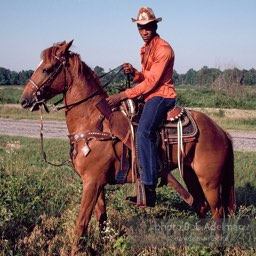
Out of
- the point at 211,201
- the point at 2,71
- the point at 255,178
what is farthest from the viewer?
the point at 2,71

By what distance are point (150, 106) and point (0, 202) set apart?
2.62m

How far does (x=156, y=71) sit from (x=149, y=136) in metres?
0.85

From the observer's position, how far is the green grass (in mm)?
4883

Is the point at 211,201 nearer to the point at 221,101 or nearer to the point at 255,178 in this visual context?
the point at 255,178

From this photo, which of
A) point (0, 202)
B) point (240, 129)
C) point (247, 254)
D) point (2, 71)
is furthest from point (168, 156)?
point (2, 71)

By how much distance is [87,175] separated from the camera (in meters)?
4.98

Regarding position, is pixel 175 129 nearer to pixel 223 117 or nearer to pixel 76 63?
pixel 76 63

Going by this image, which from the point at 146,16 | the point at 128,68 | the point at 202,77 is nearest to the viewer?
the point at 146,16

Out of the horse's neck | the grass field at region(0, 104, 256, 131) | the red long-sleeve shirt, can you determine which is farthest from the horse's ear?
the grass field at region(0, 104, 256, 131)

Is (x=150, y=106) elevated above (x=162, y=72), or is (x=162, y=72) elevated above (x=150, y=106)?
(x=162, y=72)

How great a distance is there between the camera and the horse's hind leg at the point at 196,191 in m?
6.03

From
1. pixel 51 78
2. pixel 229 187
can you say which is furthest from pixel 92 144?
pixel 229 187

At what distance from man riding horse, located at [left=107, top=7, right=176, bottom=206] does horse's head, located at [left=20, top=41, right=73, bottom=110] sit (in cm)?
75

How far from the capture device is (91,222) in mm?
5574
